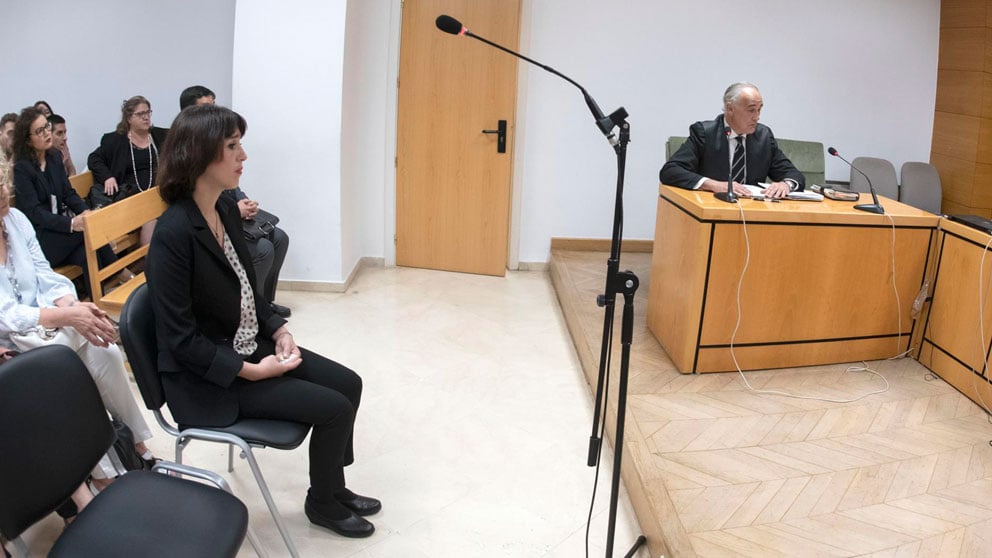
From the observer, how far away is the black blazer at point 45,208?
13.0 ft

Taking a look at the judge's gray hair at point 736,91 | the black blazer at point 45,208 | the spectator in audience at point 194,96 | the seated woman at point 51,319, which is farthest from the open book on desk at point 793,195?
the black blazer at point 45,208

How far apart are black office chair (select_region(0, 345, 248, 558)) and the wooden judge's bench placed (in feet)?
7.30

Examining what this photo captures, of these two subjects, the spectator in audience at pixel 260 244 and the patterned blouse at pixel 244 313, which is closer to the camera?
the patterned blouse at pixel 244 313

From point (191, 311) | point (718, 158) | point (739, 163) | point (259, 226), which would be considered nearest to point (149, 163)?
point (259, 226)

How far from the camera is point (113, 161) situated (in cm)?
473

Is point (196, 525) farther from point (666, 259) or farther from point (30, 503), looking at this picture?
point (666, 259)

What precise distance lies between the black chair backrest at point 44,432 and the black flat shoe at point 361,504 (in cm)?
89

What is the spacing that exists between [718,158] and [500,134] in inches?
66.9

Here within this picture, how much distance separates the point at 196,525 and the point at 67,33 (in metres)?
4.43

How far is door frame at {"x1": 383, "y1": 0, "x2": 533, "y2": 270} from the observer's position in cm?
523

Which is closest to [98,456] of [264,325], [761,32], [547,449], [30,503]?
[30,503]

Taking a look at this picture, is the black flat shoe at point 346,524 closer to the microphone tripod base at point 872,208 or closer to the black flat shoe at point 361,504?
the black flat shoe at point 361,504

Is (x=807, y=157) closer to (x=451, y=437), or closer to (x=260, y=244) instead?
(x=451, y=437)

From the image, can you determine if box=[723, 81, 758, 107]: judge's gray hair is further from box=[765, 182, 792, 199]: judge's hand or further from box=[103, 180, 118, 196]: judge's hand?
box=[103, 180, 118, 196]: judge's hand
